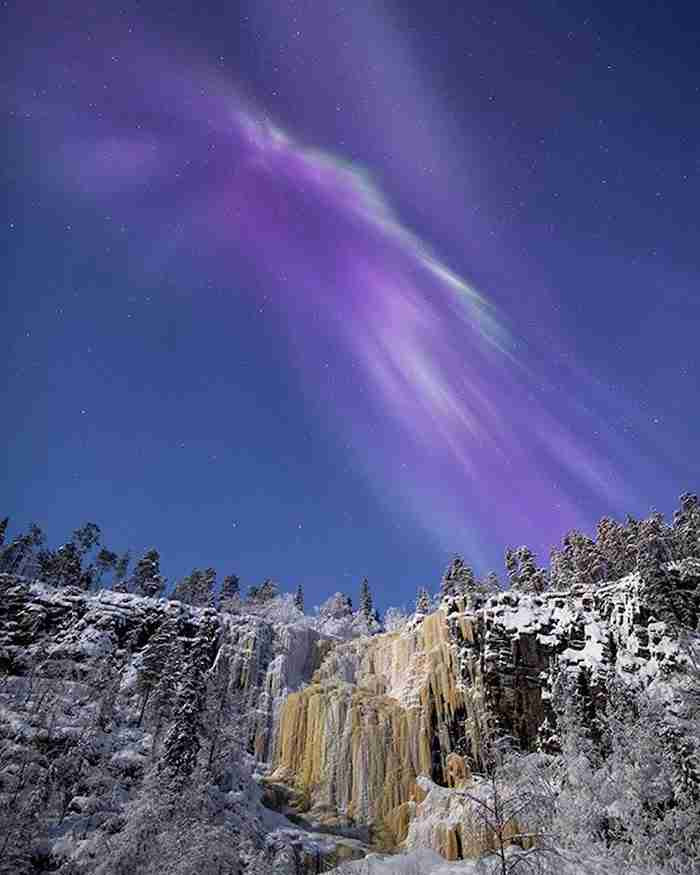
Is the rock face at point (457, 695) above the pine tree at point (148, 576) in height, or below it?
below

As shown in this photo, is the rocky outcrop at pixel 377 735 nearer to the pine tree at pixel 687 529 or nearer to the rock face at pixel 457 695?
the rock face at pixel 457 695

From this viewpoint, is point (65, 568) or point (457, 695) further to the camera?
point (65, 568)

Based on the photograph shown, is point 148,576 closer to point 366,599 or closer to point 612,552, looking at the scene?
point 366,599

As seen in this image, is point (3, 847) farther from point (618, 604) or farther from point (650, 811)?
point (618, 604)

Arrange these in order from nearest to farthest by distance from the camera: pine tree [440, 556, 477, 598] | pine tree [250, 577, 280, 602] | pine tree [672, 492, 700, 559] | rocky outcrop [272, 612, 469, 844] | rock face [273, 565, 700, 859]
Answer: rock face [273, 565, 700, 859], rocky outcrop [272, 612, 469, 844], pine tree [672, 492, 700, 559], pine tree [440, 556, 477, 598], pine tree [250, 577, 280, 602]

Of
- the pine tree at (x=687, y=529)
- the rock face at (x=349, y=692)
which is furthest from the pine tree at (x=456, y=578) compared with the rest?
the pine tree at (x=687, y=529)

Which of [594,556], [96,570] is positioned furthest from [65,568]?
[594,556]

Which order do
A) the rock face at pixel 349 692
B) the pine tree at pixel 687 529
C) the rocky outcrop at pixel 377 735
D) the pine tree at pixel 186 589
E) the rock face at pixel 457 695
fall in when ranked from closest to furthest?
the rock face at pixel 349 692, the rock face at pixel 457 695, the rocky outcrop at pixel 377 735, the pine tree at pixel 687 529, the pine tree at pixel 186 589

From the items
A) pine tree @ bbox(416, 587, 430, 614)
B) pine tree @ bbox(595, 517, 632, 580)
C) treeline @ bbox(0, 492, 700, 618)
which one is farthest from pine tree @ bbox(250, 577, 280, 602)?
pine tree @ bbox(595, 517, 632, 580)

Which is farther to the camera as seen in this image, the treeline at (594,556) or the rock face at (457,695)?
the treeline at (594,556)

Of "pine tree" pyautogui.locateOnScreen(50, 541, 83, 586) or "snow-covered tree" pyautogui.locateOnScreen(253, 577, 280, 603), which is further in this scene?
"snow-covered tree" pyautogui.locateOnScreen(253, 577, 280, 603)

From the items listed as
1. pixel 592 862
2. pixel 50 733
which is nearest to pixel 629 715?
pixel 592 862

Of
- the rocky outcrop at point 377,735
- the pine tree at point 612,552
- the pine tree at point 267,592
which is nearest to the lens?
the rocky outcrop at point 377,735

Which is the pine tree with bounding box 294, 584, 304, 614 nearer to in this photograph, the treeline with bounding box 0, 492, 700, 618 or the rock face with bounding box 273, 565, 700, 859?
the treeline with bounding box 0, 492, 700, 618
